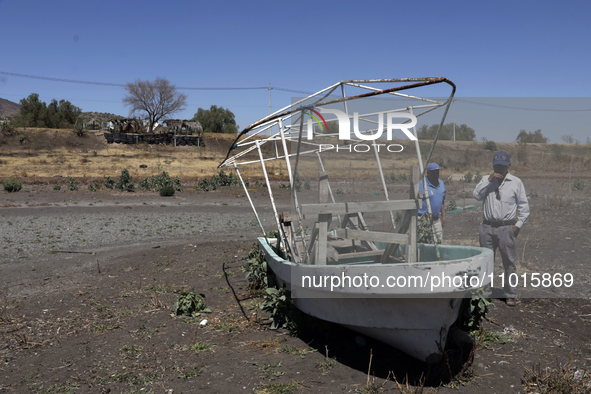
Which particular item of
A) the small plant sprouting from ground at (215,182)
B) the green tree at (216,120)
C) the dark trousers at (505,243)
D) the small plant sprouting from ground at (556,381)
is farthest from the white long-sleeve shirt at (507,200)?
the green tree at (216,120)

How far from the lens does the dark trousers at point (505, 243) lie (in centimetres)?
527

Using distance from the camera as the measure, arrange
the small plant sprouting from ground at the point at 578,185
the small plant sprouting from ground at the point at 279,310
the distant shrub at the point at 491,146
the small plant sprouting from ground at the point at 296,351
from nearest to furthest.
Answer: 1. the small plant sprouting from ground at the point at 296,351
2. the small plant sprouting from ground at the point at 279,310
3. the distant shrub at the point at 491,146
4. the small plant sprouting from ground at the point at 578,185

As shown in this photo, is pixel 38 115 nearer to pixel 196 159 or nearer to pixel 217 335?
pixel 196 159

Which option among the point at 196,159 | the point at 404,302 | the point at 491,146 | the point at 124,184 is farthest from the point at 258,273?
the point at 196,159

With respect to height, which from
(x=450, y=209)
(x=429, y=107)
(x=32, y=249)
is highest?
(x=429, y=107)

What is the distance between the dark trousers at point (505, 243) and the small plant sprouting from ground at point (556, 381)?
1.75 m

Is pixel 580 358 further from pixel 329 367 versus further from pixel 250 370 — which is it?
pixel 250 370

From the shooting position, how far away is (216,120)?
215ft

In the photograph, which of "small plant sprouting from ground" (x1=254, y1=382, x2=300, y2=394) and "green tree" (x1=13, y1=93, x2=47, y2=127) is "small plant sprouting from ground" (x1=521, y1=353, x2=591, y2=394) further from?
"green tree" (x1=13, y1=93, x2=47, y2=127)

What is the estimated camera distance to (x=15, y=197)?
58.3ft

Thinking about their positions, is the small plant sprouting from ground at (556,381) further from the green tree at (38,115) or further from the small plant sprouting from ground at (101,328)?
Answer: the green tree at (38,115)

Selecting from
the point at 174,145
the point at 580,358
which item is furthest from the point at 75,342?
the point at 174,145

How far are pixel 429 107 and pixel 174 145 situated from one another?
40865 millimetres

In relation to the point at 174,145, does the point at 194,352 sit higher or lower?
lower
